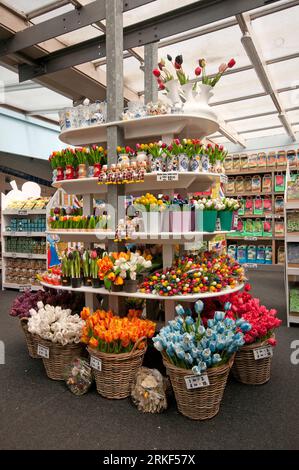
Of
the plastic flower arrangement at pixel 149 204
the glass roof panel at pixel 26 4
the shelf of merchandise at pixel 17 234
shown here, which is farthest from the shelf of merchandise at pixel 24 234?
the plastic flower arrangement at pixel 149 204

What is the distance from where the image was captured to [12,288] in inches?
251

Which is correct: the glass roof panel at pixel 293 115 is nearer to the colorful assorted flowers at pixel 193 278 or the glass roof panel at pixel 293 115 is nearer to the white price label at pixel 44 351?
the colorful assorted flowers at pixel 193 278

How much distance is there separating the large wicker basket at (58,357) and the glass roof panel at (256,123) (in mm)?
7231

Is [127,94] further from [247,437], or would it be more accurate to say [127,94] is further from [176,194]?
[247,437]

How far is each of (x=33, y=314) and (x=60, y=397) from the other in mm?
686

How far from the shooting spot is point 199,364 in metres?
2.07

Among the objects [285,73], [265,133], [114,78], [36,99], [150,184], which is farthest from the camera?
[265,133]

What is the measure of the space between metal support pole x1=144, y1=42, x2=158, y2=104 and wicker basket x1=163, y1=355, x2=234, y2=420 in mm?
2554

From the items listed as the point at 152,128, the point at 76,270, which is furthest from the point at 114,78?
the point at 76,270

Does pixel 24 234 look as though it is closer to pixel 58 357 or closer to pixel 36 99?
pixel 36 99

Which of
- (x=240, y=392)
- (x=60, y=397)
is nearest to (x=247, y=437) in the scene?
(x=240, y=392)

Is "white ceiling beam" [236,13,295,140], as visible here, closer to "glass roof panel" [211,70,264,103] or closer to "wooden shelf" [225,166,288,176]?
"glass roof panel" [211,70,264,103]

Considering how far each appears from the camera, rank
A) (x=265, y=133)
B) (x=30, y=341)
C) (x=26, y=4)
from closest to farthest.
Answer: (x=30, y=341) → (x=26, y=4) → (x=265, y=133)

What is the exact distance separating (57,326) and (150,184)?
131 centimetres
